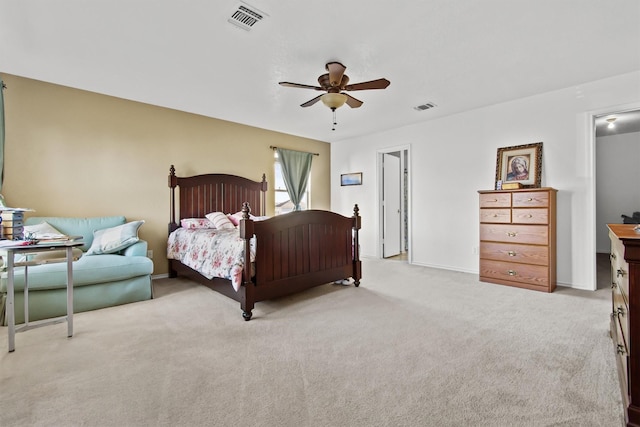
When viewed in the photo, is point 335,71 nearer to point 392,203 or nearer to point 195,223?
point 195,223

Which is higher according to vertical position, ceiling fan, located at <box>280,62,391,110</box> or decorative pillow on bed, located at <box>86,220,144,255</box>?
ceiling fan, located at <box>280,62,391,110</box>

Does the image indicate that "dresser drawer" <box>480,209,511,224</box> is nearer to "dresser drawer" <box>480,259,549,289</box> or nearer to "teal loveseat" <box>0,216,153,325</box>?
"dresser drawer" <box>480,259,549,289</box>

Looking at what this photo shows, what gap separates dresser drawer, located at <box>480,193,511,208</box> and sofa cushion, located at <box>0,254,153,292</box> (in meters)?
4.17

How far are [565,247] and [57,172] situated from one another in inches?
247

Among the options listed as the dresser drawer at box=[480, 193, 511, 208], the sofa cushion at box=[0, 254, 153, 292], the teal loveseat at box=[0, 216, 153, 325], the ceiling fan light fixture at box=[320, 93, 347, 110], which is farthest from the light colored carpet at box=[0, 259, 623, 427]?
the ceiling fan light fixture at box=[320, 93, 347, 110]

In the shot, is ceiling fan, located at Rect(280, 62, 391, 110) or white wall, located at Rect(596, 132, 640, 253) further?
white wall, located at Rect(596, 132, 640, 253)

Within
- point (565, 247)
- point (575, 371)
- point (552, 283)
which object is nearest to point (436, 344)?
point (575, 371)

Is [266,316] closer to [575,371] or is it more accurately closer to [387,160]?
[575,371]

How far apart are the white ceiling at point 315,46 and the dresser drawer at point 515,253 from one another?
1959 millimetres

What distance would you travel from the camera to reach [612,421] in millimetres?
1352

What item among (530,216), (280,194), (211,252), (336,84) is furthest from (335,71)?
(280,194)

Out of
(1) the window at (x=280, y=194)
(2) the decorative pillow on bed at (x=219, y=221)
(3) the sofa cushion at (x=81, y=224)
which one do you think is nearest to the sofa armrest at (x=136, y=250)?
(3) the sofa cushion at (x=81, y=224)

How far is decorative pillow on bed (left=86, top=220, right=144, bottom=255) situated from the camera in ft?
10.5

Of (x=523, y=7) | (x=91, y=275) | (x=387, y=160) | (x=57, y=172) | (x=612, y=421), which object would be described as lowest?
(x=612, y=421)
